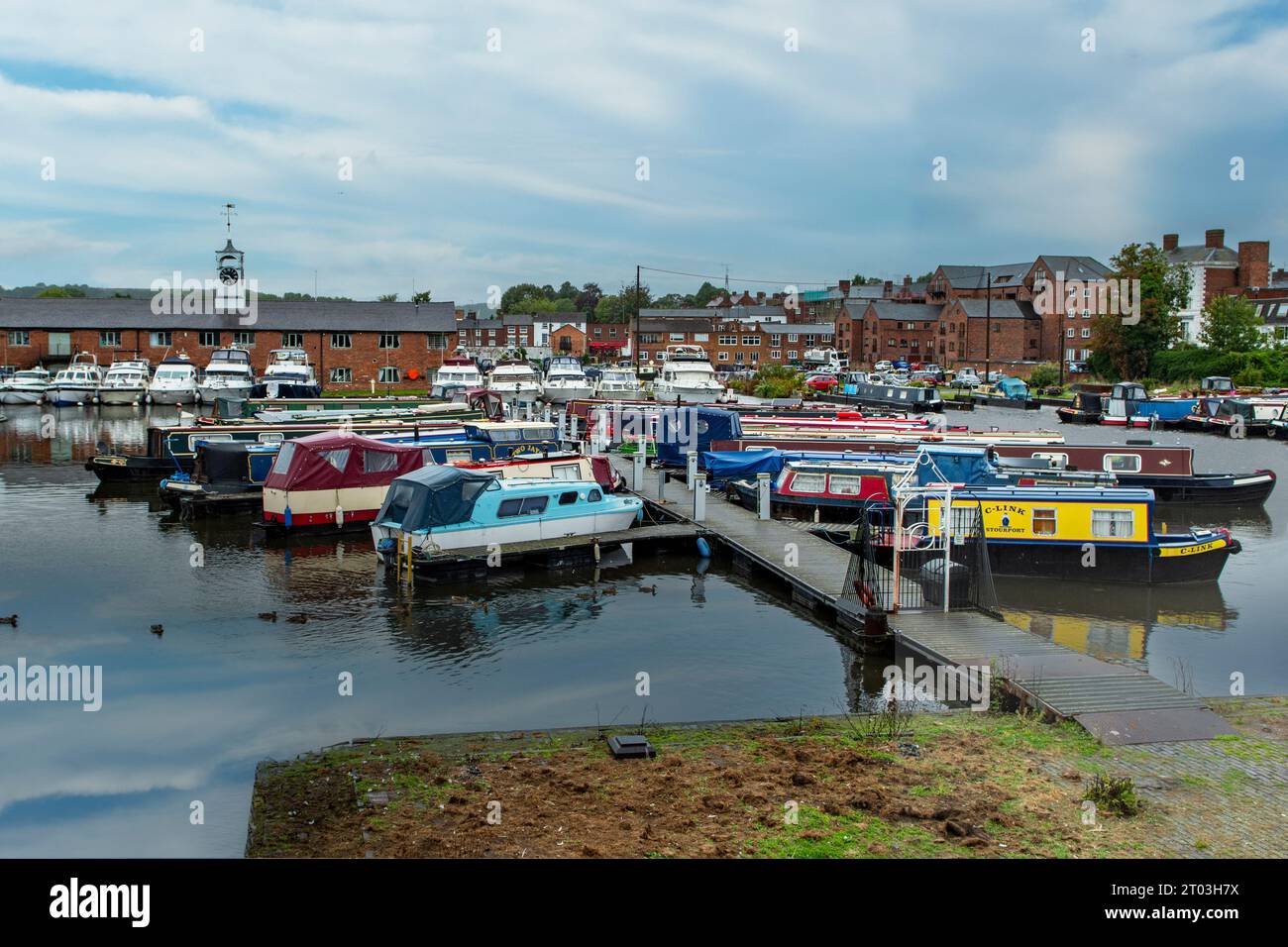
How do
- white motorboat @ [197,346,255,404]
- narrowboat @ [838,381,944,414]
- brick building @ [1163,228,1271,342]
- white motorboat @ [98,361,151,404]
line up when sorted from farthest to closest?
brick building @ [1163,228,1271,342], white motorboat @ [98,361,151,404], narrowboat @ [838,381,944,414], white motorboat @ [197,346,255,404]

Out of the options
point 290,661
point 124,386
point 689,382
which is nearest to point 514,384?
point 689,382

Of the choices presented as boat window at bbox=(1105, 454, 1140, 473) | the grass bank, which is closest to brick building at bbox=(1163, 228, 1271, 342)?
boat window at bbox=(1105, 454, 1140, 473)

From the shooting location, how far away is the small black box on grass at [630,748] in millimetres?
12891

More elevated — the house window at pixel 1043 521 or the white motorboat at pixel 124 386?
the white motorboat at pixel 124 386

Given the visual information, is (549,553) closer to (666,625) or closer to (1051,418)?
(666,625)

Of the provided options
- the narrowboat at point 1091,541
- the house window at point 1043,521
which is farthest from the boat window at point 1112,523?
the house window at point 1043,521

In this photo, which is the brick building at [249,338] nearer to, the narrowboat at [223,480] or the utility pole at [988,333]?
the narrowboat at [223,480]

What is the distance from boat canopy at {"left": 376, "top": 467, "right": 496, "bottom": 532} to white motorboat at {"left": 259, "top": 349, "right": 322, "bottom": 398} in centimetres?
4150

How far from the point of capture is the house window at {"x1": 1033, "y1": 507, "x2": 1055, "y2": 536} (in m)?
25.7

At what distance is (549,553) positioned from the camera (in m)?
26.5

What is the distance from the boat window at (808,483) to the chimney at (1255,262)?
341 ft

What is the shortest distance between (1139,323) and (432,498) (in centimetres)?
8215

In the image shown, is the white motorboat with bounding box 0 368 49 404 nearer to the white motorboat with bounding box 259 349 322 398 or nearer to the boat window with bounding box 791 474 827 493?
the white motorboat with bounding box 259 349 322 398

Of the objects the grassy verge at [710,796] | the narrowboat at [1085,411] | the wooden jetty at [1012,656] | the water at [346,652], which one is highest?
the narrowboat at [1085,411]
